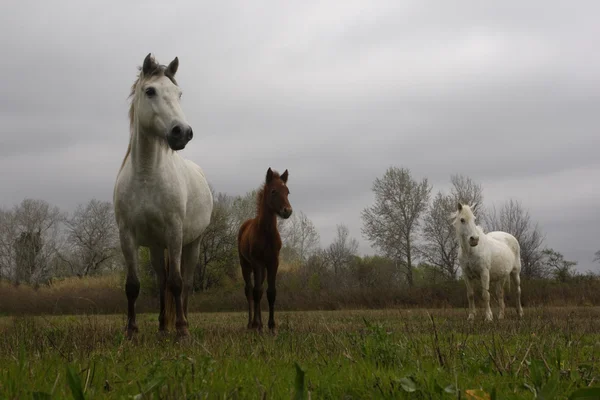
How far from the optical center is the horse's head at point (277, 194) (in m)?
7.89

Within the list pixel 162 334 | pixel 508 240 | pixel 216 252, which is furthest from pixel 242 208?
pixel 162 334

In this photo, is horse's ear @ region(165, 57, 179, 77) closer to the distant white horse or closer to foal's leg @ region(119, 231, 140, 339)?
foal's leg @ region(119, 231, 140, 339)

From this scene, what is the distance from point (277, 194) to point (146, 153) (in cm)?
255

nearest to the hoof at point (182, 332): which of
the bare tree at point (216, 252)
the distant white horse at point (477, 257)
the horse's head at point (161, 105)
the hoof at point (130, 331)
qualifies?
the hoof at point (130, 331)

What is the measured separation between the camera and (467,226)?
1195 cm

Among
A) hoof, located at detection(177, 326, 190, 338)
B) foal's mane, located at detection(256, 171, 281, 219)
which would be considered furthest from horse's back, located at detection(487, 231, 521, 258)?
hoof, located at detection(177, 326, 190, 338)

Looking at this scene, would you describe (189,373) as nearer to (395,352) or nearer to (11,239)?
(395,352)

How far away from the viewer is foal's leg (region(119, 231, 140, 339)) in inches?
239

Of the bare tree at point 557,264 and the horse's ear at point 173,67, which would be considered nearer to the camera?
the horse's ear at point 173,67

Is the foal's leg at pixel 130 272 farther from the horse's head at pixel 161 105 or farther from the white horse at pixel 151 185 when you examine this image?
the horse's head at pixel 161 105

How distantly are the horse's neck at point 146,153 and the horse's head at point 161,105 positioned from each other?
93mm

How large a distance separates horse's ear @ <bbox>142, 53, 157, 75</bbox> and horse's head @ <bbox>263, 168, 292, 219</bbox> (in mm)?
2896

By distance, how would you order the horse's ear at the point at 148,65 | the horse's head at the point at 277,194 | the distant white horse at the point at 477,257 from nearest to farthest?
the horse's ear at the point at 148,65 → the horse's head at the point at 277,194 → the distant white horse at the point at 477,257

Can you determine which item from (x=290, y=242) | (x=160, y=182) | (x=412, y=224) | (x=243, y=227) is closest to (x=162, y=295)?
(x=160, y=182)
